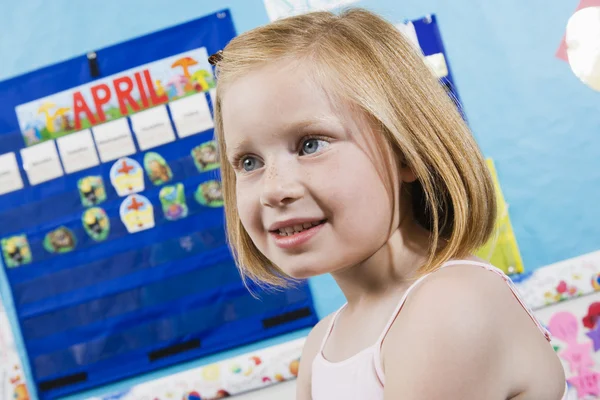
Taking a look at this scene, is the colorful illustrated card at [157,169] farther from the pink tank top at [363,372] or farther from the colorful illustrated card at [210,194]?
the pink tank top at [363,372]

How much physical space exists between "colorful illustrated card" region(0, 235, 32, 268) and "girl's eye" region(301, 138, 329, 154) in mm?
1038

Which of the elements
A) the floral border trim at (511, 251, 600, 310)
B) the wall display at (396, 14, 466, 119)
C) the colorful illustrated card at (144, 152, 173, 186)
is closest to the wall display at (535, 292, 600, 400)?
the floral border trim at (511, 251, 600, 310)

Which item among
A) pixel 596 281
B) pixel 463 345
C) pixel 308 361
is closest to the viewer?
pixel 463 345

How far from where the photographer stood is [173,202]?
1.42 metres

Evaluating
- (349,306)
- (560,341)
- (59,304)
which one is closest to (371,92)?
(349,306)

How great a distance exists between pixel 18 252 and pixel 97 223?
7.2 inches

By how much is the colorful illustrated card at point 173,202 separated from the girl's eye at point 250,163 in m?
0.80

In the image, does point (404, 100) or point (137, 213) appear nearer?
point (404, 100)

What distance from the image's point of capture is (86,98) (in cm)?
143

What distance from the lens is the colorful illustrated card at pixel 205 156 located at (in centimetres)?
141

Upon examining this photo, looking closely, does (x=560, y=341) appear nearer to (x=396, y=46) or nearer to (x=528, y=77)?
(x=528, y=77)

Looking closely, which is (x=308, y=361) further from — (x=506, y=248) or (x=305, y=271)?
(x=506, y=248)

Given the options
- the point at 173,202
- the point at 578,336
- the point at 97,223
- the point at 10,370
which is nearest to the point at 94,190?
the point at 97,223

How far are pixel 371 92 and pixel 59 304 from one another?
1.06 meters
